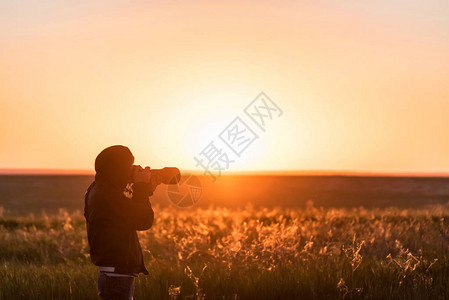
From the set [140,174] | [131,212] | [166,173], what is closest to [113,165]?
[140,174]

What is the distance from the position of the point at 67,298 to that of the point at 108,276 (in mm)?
2168

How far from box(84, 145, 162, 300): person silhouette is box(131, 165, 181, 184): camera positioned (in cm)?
13

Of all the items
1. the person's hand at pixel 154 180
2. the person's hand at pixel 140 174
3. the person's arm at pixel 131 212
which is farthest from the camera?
the person's hand at pixel 154 180

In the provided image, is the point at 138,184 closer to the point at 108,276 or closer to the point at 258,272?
the point at 108,276

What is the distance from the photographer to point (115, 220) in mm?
4316

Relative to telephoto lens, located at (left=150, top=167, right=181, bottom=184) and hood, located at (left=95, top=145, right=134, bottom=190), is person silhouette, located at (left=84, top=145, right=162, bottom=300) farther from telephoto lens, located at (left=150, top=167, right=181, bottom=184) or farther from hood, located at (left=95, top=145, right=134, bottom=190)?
telephoto lens, located at (left=150, top=167, right=181, bottom=184)

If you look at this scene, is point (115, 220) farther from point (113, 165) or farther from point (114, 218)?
point (113, 165)

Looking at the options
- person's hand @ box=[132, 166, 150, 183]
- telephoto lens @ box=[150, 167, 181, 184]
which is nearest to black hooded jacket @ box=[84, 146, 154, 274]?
person's hand @ box=[132, 166, 150, 183]

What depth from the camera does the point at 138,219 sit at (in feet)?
14.2

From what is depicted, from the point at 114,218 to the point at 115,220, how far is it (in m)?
0.02

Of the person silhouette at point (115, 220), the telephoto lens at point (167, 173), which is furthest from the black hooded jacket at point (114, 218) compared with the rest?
the telephoto lens at point (167, 173)

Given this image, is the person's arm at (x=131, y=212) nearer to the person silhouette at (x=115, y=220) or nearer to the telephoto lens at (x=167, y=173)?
the person silhouette at (x=115, y=220)

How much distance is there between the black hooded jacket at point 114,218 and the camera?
14.1 feet

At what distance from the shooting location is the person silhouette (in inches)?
170
